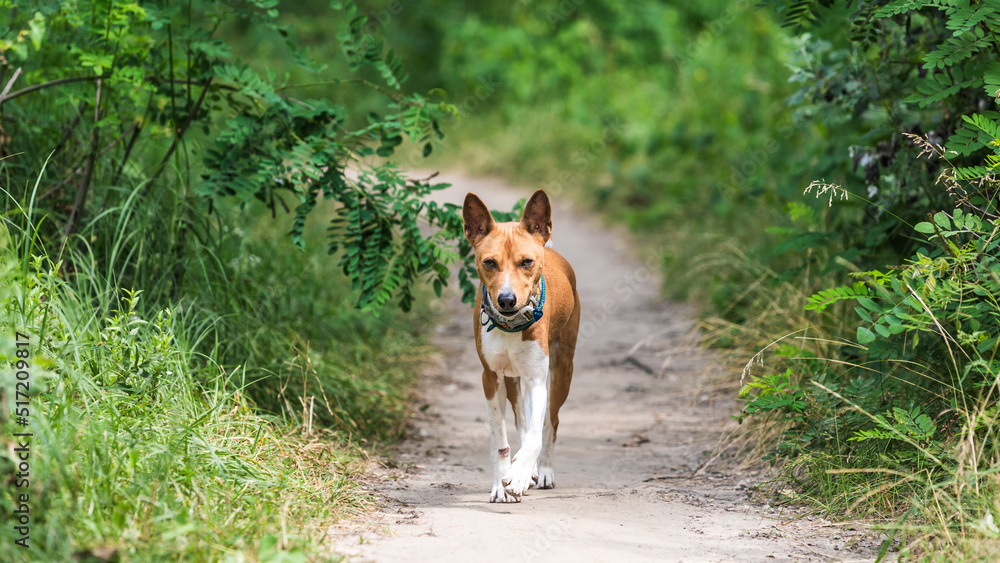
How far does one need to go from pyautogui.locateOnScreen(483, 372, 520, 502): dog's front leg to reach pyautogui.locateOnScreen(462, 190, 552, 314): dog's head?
1.86ft

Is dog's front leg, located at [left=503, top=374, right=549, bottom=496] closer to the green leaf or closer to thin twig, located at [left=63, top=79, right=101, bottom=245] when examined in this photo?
the green leaf

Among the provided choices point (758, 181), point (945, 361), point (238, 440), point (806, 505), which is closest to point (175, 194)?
point (238, 440)

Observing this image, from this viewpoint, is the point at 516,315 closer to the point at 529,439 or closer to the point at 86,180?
the point at 529,439

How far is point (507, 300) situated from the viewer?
4.16m

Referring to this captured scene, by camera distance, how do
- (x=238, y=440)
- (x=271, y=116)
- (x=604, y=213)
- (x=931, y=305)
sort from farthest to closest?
(x=604, y=213) < (x=271, y=116) < (x=238, y=440) < (x=931, y=305)

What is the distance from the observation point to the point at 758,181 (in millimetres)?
9570

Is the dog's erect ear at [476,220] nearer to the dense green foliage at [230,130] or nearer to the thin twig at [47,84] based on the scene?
the dense green foliage at [230,130]

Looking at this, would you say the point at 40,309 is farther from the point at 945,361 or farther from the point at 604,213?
the point at 604,213

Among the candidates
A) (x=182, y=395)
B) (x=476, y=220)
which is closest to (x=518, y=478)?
(x=476, y=220)

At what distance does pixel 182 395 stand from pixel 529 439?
172 cm

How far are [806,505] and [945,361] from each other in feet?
3.28

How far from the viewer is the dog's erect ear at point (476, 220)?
15.1 feet

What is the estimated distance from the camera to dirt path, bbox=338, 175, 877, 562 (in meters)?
3.74

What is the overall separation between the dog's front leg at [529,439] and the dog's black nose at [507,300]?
0.52 m
